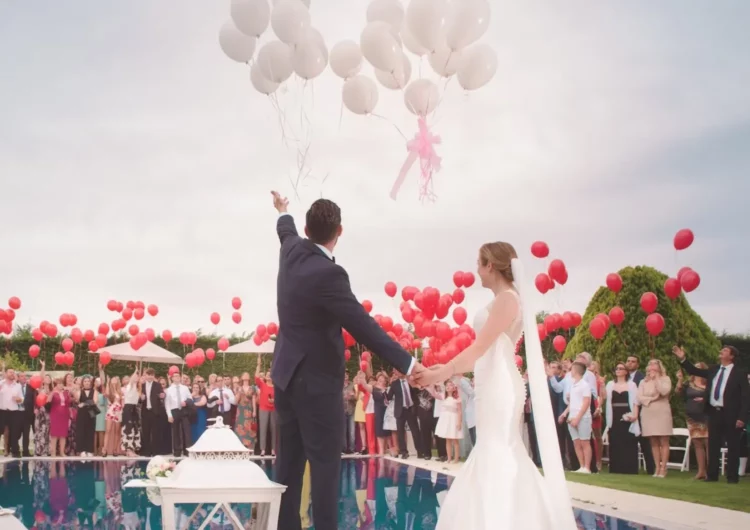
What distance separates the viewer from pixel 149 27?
1342 centimetres

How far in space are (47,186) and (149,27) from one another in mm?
5074

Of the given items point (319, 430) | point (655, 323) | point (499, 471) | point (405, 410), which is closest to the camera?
point (319, 430)

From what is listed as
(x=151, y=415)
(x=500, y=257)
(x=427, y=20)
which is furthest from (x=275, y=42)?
(x=151, y=415)

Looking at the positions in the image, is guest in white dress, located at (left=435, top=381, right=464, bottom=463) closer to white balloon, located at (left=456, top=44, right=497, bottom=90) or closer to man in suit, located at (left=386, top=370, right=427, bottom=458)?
man in suit, located at (left=386, top=370, right=427, bottom=458)

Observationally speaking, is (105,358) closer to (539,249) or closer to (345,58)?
(539,249)

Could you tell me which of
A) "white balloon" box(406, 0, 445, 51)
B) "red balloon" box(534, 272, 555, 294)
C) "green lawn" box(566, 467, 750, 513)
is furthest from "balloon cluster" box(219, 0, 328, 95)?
"red balloon" box(534, 272, 555, 294)

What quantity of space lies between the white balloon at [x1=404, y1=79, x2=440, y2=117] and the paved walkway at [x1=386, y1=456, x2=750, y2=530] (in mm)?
4559

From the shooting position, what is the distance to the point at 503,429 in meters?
4.30

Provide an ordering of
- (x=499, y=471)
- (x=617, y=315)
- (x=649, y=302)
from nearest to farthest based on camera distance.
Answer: (x=499, y=471) → (x=649, y=302) → (x=617, y=315)

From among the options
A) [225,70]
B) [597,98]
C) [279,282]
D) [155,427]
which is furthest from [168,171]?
[279,282]

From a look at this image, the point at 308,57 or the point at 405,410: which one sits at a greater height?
the point at 308,57

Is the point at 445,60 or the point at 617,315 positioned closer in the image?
the point at 445,60

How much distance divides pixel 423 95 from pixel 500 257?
4.96 meters

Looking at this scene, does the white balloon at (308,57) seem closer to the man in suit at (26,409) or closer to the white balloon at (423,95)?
the white balloon at (423,95)
